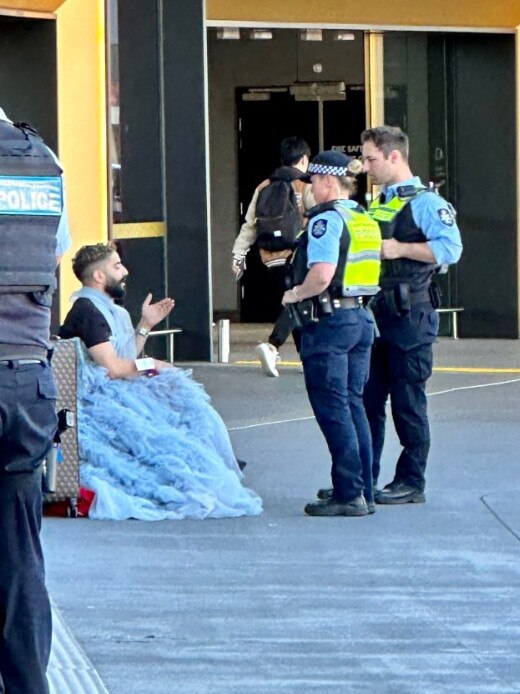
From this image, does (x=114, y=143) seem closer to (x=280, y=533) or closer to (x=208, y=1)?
(x=208, y=1)

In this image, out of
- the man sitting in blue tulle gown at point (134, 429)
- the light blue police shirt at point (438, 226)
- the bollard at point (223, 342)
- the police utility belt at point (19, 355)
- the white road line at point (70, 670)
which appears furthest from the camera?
the bollard at point (223, 342)

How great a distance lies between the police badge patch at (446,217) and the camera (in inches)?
312

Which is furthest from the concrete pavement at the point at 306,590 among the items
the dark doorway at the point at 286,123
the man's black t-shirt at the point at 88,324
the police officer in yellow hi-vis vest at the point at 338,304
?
the dark doorway at the point at 286,123

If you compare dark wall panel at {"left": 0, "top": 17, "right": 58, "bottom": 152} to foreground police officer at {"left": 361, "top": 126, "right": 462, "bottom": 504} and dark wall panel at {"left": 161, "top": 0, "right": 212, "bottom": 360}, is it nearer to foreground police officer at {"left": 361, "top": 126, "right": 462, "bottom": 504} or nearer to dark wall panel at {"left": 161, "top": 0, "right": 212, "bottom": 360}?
dark wall panel at {"left": 161, "top": 0, "right": 212, "bottom": 360}

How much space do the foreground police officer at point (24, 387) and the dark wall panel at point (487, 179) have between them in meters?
12.2

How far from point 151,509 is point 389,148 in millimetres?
2070

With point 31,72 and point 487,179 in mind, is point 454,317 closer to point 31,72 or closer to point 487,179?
point 487,179

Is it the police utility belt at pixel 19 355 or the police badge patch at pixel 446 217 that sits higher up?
the police badge patch at pixel 446 217

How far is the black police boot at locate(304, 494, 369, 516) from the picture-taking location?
7801 mm

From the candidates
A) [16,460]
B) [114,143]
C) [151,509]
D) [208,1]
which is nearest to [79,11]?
[114,143]

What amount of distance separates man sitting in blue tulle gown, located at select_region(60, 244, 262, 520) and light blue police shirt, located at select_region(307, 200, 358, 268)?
1.09m

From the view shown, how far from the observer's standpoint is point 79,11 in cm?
1205

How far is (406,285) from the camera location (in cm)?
802

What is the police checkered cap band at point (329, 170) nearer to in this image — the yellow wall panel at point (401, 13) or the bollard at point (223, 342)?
the bollard at point (223, 342)
